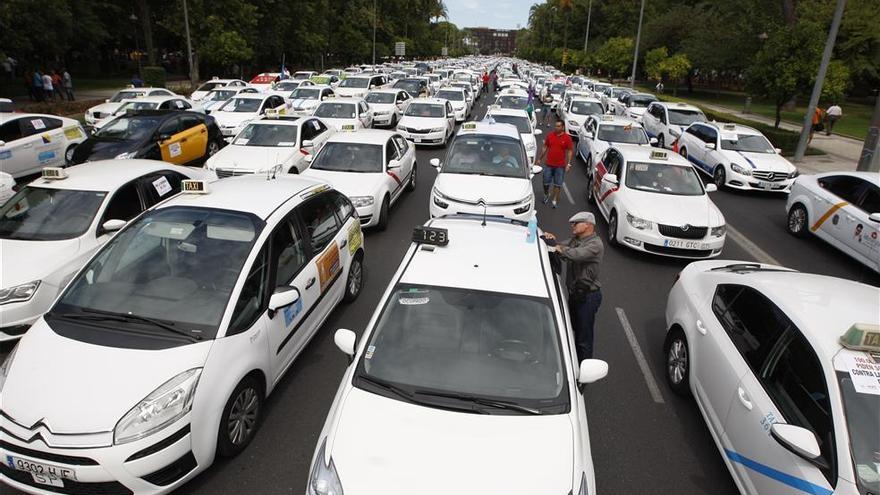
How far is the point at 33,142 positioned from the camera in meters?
12.2

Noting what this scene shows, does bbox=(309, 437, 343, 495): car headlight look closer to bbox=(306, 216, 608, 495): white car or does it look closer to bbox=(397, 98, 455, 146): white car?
bbox=(306, 216, 608, 495): white car

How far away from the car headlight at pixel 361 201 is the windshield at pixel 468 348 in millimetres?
5317

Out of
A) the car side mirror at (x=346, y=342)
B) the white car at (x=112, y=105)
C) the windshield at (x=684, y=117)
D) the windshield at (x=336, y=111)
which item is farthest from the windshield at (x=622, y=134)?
the white car at (x=112, y=105)

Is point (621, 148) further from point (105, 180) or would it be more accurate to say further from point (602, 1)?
point (602, 1)

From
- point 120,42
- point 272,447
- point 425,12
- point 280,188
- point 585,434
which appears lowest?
point 272,447

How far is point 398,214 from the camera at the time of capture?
36.1 feet

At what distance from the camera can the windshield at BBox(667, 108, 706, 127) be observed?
19000 mm

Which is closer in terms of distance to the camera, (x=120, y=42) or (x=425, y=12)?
(x=120, y=42)

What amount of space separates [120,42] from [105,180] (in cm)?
5576

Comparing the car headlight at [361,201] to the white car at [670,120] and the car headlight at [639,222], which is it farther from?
the white car at [670,120]

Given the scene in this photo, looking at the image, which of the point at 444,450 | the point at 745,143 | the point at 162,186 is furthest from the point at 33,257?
the point at 745,143

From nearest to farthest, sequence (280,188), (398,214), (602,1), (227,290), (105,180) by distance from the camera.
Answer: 1. (227,290)
2. (280,188)
3. (105,180)
4. (398,214)
5. (602,1)

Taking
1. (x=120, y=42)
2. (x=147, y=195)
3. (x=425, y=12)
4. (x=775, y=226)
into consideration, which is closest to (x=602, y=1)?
(x=425, y=12)

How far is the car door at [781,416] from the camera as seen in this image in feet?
10.7
